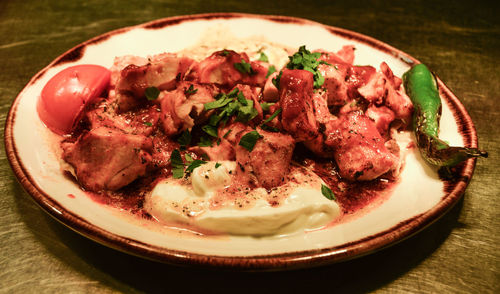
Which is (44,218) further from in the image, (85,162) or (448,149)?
(448,149)

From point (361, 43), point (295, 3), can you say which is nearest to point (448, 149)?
point (361, 43)

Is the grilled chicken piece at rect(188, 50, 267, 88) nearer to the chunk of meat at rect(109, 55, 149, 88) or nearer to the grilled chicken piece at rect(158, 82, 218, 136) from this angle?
the grilled chicken piece at rect(158, 82, 218, 136)

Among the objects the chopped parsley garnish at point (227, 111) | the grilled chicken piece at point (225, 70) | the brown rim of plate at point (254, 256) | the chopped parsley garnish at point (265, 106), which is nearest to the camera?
the brown rim of plate at point (254, 256)

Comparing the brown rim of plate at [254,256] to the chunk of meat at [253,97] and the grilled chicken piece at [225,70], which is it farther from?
the grilled chicken piece at [225,70]

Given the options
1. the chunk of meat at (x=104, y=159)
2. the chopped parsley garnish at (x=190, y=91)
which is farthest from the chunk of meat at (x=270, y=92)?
the chunk of meat at (x=104, y=159)

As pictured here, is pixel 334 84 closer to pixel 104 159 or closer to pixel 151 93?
pixel 151 93

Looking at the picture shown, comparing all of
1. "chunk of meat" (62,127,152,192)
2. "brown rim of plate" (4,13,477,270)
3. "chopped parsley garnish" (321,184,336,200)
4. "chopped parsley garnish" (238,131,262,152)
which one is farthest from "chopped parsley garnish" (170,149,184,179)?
"chopped parsley garnish" (321,184,336,200)

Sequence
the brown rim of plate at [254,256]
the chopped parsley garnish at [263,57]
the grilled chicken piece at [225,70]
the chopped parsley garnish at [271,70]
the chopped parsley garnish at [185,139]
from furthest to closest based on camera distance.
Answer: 1. the chopped parsley garnish at [263,57]
2. the chopped parsley garnish at [271,70]
3. the grilled chicken piece at [225,70]
4. the chopped parsley garnish at [185,139]
5. the brown rim of plate at [254,256]
